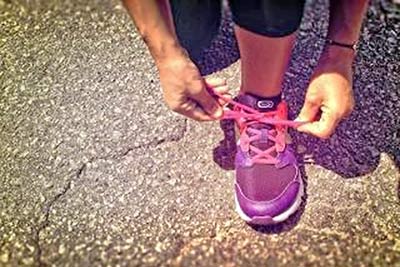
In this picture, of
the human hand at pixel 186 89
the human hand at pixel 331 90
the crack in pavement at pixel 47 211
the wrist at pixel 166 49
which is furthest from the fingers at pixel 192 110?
the crack in pavement at pixel 47 211

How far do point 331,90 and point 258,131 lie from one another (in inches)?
7.5

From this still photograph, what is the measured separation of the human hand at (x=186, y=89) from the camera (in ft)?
3.73

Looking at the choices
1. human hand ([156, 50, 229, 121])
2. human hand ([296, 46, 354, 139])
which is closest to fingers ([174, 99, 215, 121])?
human hand ([156, 50, 229, 121])

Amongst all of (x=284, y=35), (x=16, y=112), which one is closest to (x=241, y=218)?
(x=284, y=35)

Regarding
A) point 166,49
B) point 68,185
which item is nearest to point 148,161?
point 68,185

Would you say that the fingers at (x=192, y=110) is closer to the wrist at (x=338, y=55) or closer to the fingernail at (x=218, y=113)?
the fingernail at (x=218, y=113)

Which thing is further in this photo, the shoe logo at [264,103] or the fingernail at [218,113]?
the shoe logo at [264,103]

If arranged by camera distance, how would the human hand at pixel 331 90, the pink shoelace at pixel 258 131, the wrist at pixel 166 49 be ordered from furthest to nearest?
the pink shoelace at pixel 258 131
the human hand at pixel 331 90
the wrist at pixel 166 49

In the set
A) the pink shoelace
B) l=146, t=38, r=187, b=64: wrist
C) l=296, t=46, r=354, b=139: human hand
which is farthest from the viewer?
the pink shoelace

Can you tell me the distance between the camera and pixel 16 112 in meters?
1.58

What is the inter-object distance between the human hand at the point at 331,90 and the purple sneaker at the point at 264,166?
0.09 metres

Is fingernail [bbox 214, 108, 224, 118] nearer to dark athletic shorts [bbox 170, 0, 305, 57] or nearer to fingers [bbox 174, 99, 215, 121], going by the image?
fingers [bbox 174, 99, 215, 121]

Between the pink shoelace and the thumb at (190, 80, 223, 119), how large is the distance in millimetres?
91

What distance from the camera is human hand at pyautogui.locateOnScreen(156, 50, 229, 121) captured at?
1.14m
